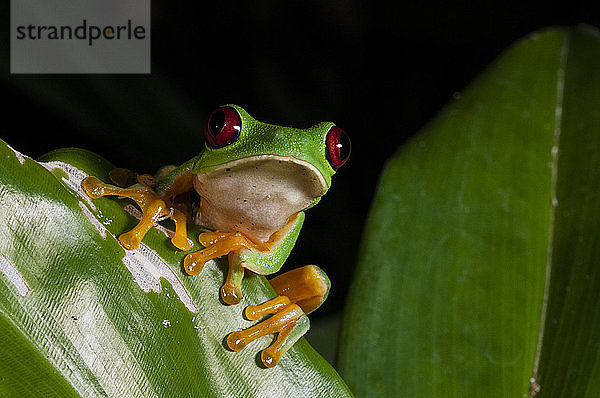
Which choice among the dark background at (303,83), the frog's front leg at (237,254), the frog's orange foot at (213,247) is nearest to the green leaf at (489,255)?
the frog's front leg at (237,254)

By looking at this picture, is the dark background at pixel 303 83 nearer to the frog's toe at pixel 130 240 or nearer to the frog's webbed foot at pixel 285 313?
the frog's webbed foot at pixel 285 313

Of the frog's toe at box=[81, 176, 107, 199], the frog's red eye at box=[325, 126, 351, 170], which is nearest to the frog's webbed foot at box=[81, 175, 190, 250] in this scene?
the frog's toe at box=[81, 176, 107, 199]

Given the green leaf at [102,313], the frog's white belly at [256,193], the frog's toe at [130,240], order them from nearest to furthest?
1. the green leaf at [102,313]
2. the frog's toe at [130,240]
3. the frog's white belly at [256,193]

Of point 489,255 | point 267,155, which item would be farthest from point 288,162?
point 489,255

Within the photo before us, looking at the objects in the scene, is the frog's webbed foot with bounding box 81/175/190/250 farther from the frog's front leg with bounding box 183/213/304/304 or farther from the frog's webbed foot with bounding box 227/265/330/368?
the frog's webbed foot with bounding box 227/265/330/368

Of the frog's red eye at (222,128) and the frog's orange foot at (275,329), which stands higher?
the frog's red eye at (222,128)

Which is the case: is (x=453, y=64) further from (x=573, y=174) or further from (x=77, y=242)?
(x=77, y=242)

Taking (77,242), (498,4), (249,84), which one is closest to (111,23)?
(249,84)
